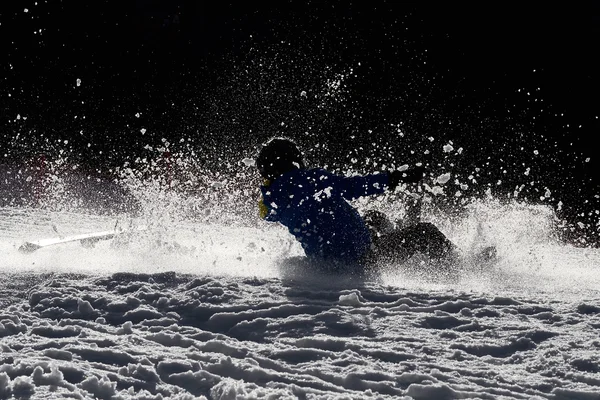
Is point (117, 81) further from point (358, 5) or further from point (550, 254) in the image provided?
point (550, 254)

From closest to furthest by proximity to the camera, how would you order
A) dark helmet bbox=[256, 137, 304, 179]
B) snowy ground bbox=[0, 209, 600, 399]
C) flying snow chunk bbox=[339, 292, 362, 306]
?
snowy ground bbox=[0, 209, 600, 399]
flying snow chunk bbox=[339, 292, 362, 306]
dark helmet bbox=[256, 137, 304, 179]

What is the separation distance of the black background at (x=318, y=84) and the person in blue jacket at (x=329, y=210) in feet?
49.5

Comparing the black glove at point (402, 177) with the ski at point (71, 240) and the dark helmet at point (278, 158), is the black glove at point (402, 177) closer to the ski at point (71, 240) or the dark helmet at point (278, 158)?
the dark helmet at point (278, 158)

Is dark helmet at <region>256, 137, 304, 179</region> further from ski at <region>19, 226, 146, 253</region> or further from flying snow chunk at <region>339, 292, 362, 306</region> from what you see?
ski at <region>19, 226, 146, 253</region>

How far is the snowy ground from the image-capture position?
99.4 inches

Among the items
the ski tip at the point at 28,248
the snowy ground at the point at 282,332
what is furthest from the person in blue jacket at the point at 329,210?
the ski tip at the point at 28,248

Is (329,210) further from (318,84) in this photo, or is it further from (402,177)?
(318,84)

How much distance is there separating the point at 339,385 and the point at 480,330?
89 cm

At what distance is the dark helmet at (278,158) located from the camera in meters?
4.69

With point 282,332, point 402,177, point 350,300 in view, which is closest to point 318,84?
point 402,177

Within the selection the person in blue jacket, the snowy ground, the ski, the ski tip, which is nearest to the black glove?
the person in blue jacket

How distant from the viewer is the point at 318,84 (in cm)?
2620

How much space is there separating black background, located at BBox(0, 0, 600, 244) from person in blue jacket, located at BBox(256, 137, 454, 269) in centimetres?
1510

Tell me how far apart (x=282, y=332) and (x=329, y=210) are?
1.73 m
